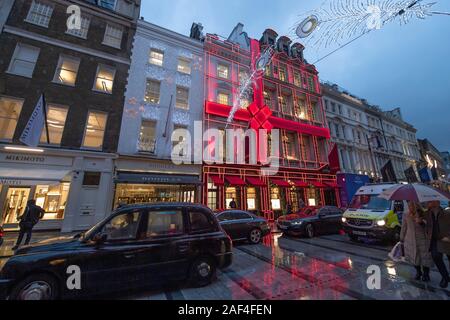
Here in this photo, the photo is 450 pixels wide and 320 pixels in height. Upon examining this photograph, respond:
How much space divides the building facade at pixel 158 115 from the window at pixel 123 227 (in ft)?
25.3

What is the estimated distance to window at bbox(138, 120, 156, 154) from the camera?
519 inches

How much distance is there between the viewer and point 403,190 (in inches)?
193

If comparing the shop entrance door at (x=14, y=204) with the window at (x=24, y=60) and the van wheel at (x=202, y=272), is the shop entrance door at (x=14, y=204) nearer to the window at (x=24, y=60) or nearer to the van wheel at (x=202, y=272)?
the window at (x=24, y=60)

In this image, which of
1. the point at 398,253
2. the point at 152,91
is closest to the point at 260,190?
the point at 398,253

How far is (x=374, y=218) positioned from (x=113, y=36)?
19.2 meters

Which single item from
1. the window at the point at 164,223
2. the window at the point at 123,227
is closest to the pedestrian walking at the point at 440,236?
the window at the point at 164,223

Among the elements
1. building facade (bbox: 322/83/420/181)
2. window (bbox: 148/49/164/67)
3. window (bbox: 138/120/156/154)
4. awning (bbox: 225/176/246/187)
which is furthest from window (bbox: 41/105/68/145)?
building facade (bbox: 322/83/420/181)

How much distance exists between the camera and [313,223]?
10.4 meters

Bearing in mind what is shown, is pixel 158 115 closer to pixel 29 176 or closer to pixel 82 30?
pixel 82 30

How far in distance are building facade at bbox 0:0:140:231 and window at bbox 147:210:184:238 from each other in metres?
8.28

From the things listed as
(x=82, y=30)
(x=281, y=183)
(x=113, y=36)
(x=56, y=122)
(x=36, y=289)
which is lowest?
(x=36, y=289)

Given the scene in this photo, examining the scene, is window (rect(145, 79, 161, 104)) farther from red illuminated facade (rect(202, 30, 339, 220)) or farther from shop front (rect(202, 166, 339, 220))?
shop front (rect(202, 166, 339, 220))
